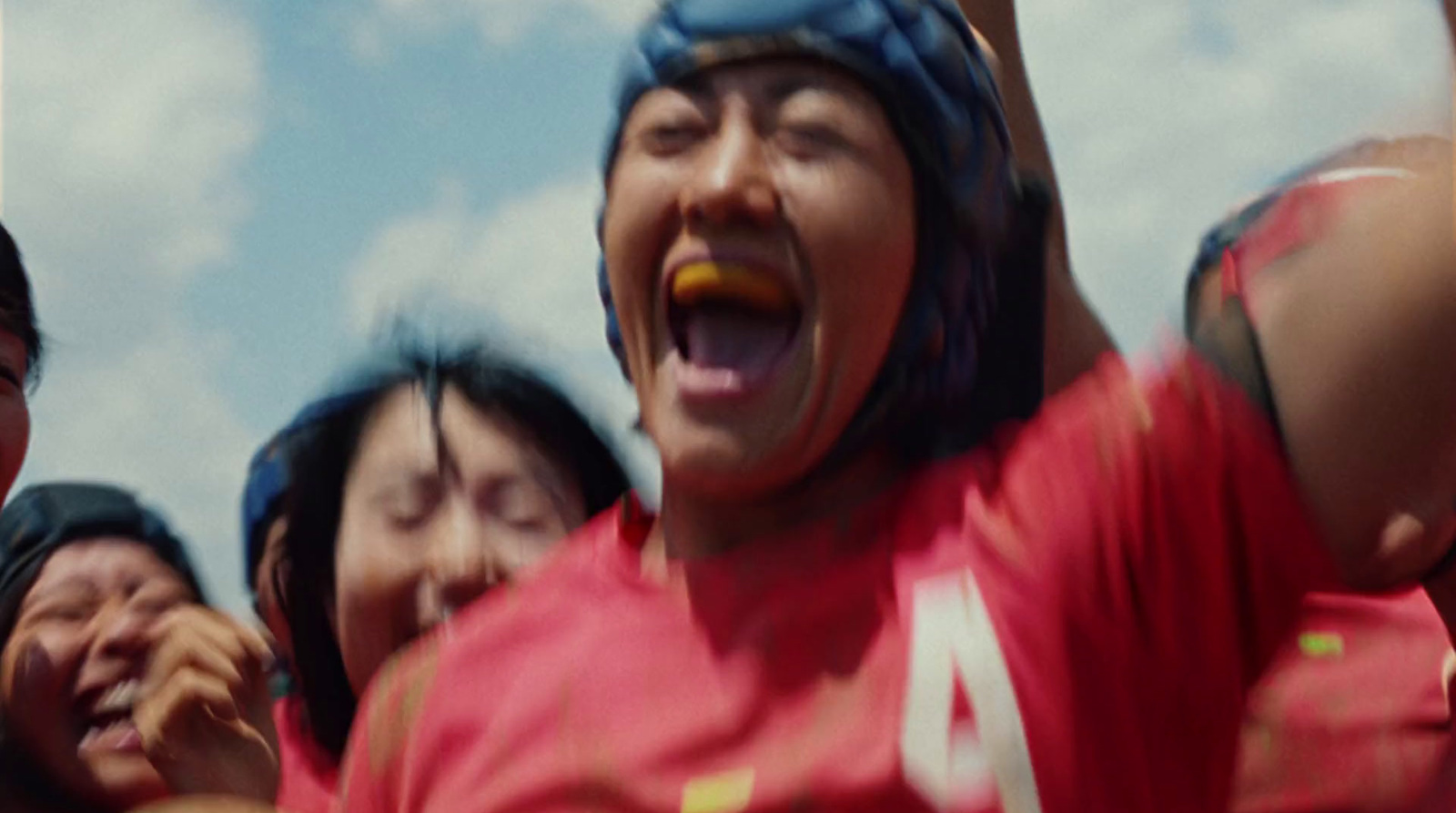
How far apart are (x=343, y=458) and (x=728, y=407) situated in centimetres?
105

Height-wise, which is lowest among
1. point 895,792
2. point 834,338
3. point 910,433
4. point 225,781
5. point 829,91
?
point 225,781

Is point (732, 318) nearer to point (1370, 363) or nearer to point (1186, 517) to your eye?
point (1186, 517)

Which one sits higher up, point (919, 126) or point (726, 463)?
point (919, 126)

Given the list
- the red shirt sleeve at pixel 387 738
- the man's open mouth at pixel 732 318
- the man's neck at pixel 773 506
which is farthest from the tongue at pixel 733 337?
the red shirt sleeve at pixel 387 738

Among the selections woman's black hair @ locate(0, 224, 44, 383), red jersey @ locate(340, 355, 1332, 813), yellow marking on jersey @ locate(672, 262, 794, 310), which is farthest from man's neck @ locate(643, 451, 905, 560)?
woman's black hair @ locate(0, 224, 44, 383)

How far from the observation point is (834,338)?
4.82ft

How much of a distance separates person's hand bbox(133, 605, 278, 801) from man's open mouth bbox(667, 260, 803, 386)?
3.59 ft

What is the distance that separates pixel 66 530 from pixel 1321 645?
1814mm

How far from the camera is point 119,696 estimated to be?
103 inches

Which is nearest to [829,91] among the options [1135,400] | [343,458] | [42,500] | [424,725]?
[1135,400]

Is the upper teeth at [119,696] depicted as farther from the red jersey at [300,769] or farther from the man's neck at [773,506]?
the man's neck at [773,506]

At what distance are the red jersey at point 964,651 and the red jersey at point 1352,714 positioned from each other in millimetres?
472

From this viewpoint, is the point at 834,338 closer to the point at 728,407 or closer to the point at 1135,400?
the point at 728,407

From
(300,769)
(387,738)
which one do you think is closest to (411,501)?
(300,769)
